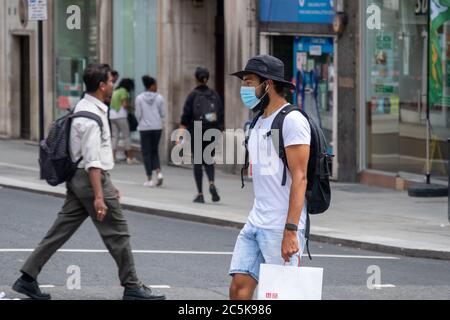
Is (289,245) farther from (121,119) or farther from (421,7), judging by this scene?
(121,119)

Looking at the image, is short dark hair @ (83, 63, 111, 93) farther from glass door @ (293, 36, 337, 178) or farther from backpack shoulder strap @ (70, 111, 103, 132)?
glass door @ (293, 36, 337, 178)

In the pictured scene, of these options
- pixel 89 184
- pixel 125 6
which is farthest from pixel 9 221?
pixel 125 6

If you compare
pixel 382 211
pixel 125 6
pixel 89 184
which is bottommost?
pixel 382 211

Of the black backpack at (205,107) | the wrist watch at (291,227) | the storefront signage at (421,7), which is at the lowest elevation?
the wrist watch at (291,227)

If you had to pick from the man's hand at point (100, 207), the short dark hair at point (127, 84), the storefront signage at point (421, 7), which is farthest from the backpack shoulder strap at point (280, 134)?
the short dark hair at point (127, 84)

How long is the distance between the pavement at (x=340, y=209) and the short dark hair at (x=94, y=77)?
198 inches

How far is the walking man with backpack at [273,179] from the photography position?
752 centimetres

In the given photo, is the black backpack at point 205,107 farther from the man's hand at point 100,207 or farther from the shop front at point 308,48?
the man's hand at point 100,207

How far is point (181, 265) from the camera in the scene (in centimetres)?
1208

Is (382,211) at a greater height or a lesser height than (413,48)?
lesser

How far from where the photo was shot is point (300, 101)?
22.3 meters

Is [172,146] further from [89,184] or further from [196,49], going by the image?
[89,184]

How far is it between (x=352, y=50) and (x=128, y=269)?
1156cm

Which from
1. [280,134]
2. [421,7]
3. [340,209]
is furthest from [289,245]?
[421,7]
